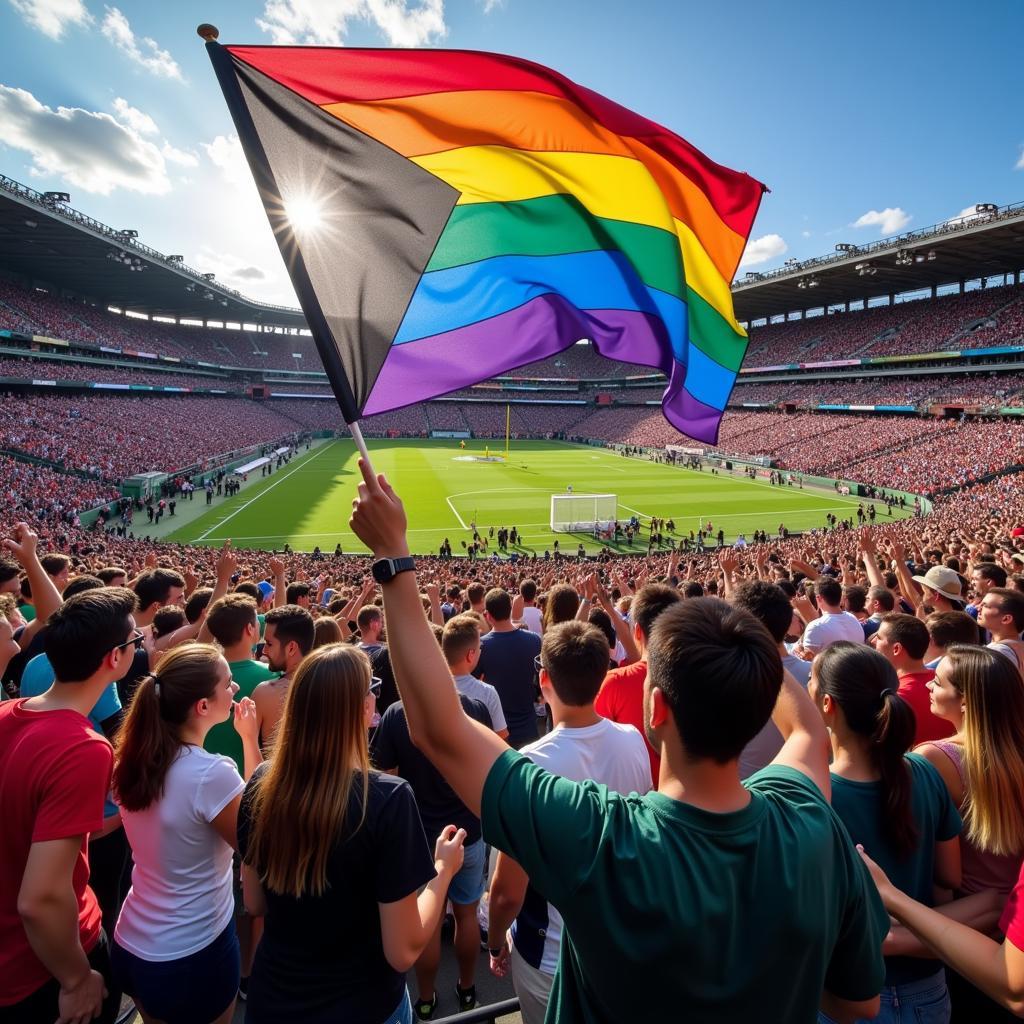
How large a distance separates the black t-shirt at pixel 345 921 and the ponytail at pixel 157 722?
0.92 metres

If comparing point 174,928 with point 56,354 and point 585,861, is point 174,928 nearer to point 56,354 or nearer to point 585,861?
point 585,861

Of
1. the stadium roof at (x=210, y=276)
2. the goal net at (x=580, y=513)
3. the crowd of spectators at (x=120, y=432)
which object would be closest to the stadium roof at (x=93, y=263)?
the stadium roof at (x=210, y=276)

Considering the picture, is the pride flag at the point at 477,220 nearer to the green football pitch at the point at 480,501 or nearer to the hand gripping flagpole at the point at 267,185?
the hand gripping flagpole at the point at 267,185

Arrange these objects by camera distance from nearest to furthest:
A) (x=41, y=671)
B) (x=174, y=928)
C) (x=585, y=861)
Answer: (x=585, y=861) → (x=174, y=928) → (x=41, y=671)

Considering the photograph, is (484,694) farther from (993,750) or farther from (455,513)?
(455,513)

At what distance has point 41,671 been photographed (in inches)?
159

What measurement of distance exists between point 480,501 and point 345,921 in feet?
129

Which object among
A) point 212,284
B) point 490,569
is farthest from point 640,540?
point 212,284

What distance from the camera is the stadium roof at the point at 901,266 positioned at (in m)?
48.8

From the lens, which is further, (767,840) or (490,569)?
(490,569)

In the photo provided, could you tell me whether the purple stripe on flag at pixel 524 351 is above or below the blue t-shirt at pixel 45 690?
above

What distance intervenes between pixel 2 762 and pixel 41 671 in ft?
5.58

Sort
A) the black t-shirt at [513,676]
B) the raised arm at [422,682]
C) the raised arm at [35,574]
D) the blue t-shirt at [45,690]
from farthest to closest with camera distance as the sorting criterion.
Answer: the black t-shirt at [513,676] < the raised arm at [35,574] < the blue t-shirt at [45,690] < the raised arm at [422,682]

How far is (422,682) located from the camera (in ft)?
6.04
